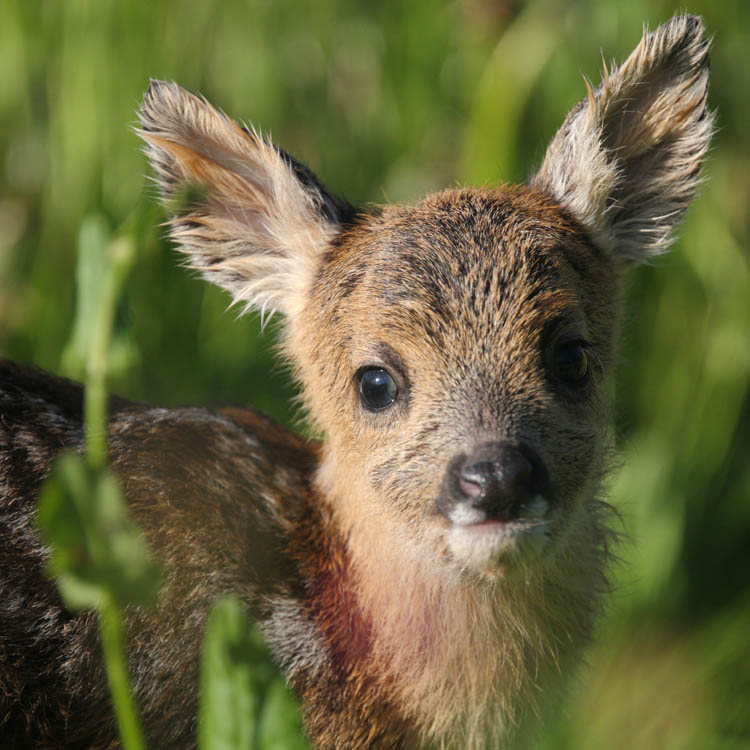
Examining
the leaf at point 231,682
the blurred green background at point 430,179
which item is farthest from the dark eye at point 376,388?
the blurred green background at point 430,179

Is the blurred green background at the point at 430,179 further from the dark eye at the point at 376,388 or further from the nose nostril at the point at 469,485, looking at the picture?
the nose nostril at the point at 469,485

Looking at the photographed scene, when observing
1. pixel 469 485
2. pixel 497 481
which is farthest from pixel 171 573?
pixel 497 481

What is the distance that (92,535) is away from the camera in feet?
9.37

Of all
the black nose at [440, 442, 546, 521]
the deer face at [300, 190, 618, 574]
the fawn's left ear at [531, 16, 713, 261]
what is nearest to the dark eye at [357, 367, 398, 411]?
→ the deer face at [300, 190, 618, 574]

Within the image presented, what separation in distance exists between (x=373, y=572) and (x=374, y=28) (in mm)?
5535

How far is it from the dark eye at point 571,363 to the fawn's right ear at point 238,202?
125 cm

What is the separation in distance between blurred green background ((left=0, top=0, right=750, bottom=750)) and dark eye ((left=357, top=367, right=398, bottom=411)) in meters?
1.69

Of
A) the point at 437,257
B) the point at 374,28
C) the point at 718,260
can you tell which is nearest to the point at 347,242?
the point at 437,257

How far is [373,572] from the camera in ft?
15.0

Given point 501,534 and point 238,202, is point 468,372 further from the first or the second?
point 238,202

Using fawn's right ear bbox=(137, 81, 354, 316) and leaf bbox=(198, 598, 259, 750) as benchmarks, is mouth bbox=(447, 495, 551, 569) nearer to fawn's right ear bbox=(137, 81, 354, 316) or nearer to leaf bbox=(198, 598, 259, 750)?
leaf bbox=(198, 598, 259, 750)

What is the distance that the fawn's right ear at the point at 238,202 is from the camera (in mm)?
4762

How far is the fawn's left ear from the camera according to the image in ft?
15.7

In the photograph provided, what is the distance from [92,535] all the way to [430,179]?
18.6 ft
